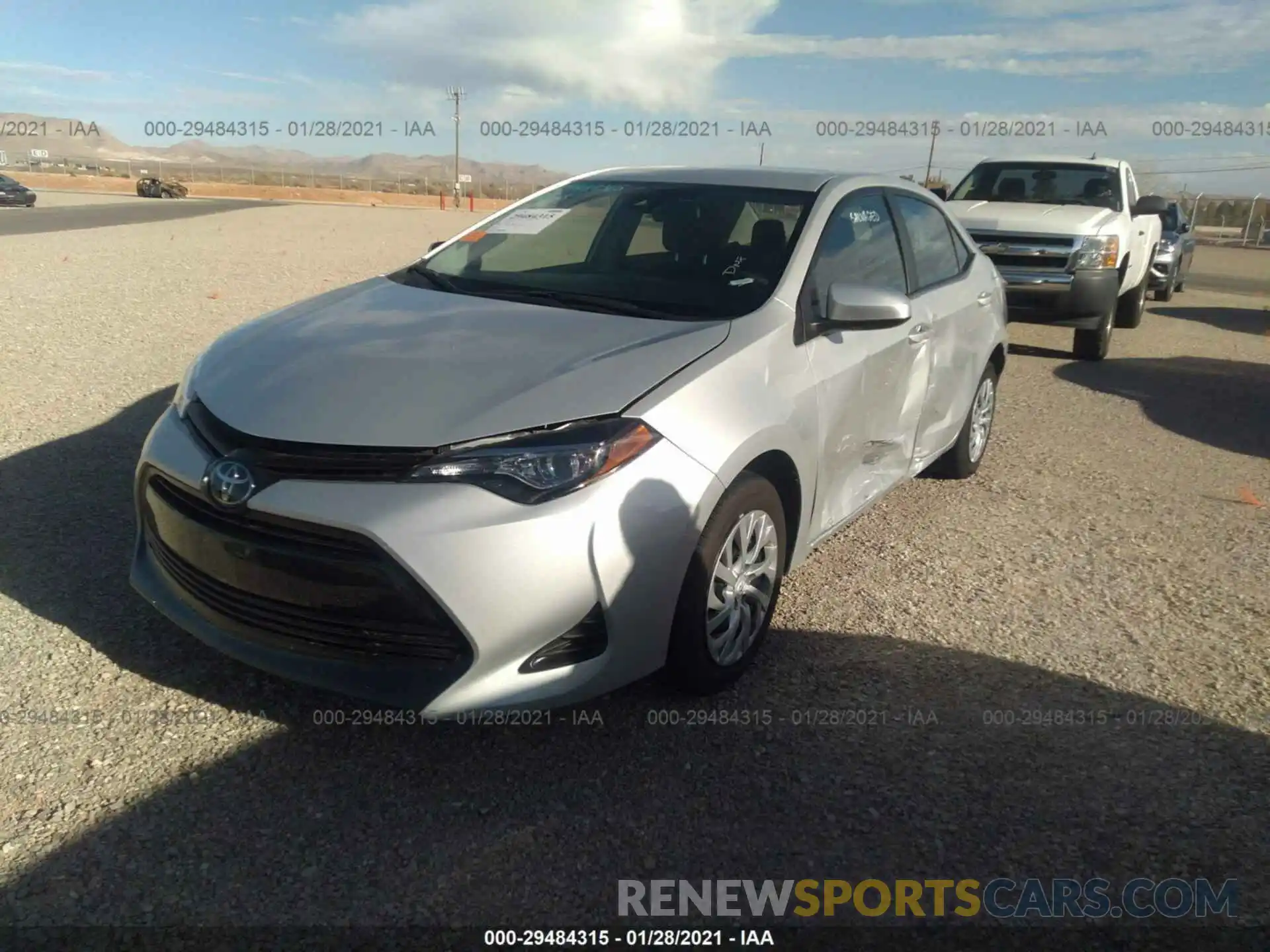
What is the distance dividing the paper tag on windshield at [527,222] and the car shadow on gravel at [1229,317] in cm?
1160

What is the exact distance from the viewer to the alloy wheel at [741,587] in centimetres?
303

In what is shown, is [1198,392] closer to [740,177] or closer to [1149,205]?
[1149,205]

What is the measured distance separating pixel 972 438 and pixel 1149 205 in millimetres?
6465

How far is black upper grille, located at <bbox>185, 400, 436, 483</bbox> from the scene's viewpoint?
2564 mm

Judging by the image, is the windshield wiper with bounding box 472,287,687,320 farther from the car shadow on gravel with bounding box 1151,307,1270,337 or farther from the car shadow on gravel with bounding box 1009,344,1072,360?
the car shadow on gravel with bounding box 1151,307,1270,337

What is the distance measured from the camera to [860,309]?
11.4 feet

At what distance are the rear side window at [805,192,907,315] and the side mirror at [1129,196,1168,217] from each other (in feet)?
23.9

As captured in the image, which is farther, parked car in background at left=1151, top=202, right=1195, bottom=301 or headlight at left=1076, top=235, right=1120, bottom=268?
parked car in background at left=1151, top=202, right=1195, bottom=301

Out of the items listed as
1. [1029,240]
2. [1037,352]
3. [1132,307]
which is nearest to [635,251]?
[1029,240]

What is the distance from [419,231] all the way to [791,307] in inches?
972

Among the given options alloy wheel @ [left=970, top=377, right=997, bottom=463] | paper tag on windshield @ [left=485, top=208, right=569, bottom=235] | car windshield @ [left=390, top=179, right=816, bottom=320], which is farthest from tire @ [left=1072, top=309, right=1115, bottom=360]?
paper tag on windshield @ [left=485, top=208, right=569, bottom=235]

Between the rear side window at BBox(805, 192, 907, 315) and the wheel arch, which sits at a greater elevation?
the rear side window at BBox(805, 192, 907, 315)

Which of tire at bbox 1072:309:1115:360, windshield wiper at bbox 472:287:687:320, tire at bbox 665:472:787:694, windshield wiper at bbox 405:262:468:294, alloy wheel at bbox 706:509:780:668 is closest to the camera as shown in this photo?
tire at bbox 665:472:787:694

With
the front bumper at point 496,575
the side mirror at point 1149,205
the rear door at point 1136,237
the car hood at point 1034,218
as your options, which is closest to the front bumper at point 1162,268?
the rear door at point 1136,237
